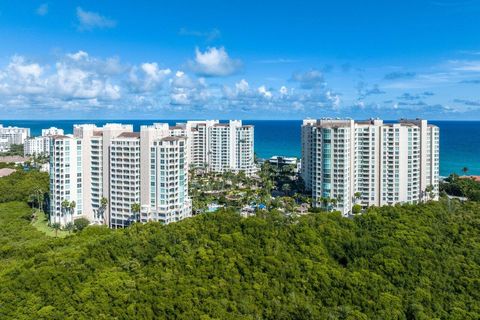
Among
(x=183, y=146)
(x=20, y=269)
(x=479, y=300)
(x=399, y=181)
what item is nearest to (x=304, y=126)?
(x=399, y=181)

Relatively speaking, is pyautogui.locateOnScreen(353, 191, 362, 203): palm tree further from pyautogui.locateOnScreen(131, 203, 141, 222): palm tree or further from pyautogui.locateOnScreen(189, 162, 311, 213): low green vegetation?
pyautogui.locateOnScreen(131, 203, 141, 222): palm tree

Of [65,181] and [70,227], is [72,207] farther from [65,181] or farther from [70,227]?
[65,181]

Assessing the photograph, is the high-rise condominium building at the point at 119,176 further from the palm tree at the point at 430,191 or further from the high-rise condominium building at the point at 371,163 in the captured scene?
the palm tree at the point at 430,191

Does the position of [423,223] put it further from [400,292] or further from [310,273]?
[310,273]

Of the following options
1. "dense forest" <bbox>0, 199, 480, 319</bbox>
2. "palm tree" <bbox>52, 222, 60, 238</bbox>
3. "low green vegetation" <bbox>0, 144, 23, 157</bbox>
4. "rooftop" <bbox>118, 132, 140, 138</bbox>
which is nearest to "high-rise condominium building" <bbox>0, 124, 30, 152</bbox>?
"low green vegetation" <bbox>0, 144, 23, 157</bbox>

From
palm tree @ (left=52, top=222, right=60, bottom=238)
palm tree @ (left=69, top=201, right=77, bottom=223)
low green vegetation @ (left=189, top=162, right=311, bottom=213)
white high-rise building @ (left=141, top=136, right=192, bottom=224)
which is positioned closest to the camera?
white high-rise building @ (left=141, top=136, right=192, bottom=224)
